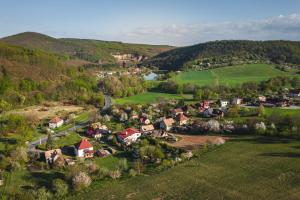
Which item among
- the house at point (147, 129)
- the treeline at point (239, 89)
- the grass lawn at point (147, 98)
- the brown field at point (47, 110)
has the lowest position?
the brown field at point (47, 110)

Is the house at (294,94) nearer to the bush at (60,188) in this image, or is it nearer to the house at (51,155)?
the house at (51,155)

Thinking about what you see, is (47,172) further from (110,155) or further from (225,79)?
(225,79)

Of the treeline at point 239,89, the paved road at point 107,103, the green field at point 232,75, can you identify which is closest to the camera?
the paved road at point 107,103

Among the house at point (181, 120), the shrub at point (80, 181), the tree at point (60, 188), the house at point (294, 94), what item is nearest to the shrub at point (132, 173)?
the shrub at point (80, 181)

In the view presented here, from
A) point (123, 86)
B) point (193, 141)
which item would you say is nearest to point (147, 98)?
point (123, 86)

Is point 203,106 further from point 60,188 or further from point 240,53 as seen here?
point 240,53

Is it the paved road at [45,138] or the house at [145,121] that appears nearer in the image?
the paved road at [45,138]

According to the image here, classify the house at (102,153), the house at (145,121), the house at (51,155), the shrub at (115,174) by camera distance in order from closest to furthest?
1. the shrub at (115,174)
2. the house at (51,155)
3. the house at (102,153)
4. the house at (145,121)
